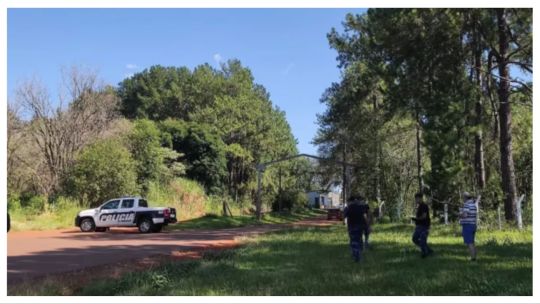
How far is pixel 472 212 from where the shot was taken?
12.8 metres

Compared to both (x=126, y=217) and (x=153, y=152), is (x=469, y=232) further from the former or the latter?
(x=153, y=152)

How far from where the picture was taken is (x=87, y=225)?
30438mm

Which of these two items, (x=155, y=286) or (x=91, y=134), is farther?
(x=91, y=134)

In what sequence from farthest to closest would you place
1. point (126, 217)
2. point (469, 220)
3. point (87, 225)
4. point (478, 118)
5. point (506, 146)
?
point (87, 225)
point (126, 217)
point (478, 118)
point (506, 146)
point (469, 220)

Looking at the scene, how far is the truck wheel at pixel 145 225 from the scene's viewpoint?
97.3ft

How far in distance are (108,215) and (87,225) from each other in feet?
4.72

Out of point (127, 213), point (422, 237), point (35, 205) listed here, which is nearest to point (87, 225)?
point (127, 213)

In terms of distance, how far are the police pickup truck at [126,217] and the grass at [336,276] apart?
559 inches

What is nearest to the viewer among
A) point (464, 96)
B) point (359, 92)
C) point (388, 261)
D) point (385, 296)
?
point (385, 296)

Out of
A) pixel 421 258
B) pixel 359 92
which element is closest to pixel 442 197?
pixel 359 92

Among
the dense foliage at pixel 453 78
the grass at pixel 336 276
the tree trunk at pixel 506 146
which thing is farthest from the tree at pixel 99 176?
the tree trunk at pixel 506 146

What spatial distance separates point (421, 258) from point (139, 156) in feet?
110

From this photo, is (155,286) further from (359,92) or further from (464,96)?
(359,92)

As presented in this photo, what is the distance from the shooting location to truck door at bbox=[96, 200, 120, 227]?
30.0 metres
